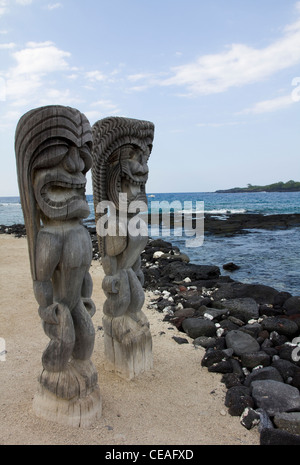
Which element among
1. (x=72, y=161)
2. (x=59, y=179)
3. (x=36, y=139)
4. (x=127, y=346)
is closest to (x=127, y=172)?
(x=72, y=161)

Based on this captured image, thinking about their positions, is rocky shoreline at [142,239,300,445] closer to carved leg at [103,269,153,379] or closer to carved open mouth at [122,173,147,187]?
carved leg at [103,269,153,379]

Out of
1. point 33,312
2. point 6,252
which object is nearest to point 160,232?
point 6,252

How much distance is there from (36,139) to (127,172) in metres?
1.22

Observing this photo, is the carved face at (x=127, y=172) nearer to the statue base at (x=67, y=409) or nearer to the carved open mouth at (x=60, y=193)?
the carved open mouth at (x=60, y=193)

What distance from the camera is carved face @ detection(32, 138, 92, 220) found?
2.79m

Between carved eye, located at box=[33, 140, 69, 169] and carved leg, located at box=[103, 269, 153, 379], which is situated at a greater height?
carved eye, located at box=[33, 140, 69, 169]

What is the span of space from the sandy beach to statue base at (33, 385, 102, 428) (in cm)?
5

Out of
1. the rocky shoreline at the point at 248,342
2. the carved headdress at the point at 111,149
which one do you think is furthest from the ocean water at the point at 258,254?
the carved headdress at the point at 111,149

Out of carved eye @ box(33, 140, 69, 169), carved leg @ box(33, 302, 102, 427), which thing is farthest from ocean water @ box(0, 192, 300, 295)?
carved eye @ box(33, 140, 69, 169)

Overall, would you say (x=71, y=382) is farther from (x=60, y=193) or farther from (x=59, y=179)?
(x=59, y=179)

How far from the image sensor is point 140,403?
3432 millimetres

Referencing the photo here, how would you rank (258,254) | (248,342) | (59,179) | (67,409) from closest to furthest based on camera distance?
(59,179) → (67,409) → (248,342) → (258,254)

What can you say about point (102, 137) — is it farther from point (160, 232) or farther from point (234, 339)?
point (160, 232)

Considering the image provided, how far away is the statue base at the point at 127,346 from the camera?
152 inches
